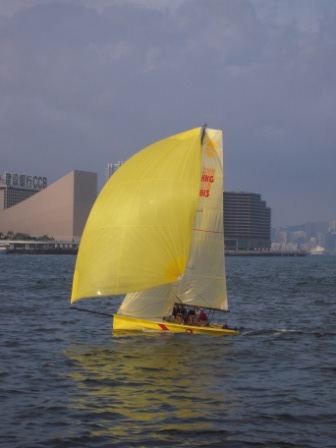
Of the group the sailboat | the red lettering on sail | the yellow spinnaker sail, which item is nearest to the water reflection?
the sailboat

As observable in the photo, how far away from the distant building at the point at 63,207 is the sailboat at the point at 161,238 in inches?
6286

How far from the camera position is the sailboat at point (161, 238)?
59.3 ft

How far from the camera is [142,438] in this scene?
35.8ft

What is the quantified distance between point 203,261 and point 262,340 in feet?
9.17

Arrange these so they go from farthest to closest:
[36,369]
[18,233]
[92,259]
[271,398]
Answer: [18,233] < [92,259] < [36,369] < [271,398]

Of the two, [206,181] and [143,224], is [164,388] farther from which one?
[206,181]

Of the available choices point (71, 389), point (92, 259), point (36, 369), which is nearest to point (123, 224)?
point (92, 259)

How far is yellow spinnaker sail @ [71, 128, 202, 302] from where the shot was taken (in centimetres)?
1800

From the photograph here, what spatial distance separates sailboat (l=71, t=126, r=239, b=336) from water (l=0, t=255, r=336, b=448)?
0.90m

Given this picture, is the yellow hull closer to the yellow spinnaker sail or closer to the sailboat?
the sailboat

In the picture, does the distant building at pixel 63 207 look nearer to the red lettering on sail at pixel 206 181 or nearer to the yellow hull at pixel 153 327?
the red lettering on sail at pixel 206 181

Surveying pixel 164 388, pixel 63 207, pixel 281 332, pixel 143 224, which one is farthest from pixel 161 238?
pixel 63 207

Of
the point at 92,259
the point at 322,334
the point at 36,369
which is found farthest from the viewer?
the point at 322,334

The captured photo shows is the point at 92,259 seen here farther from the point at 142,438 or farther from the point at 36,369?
the point at 142,438
